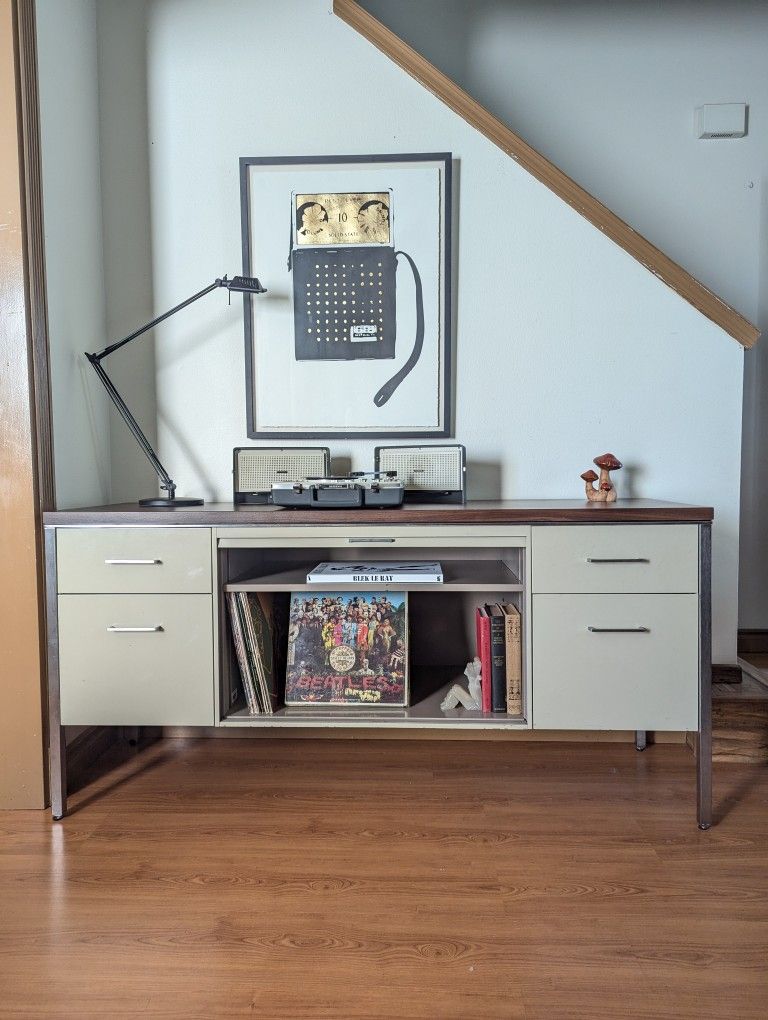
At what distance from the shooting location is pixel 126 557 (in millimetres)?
1829

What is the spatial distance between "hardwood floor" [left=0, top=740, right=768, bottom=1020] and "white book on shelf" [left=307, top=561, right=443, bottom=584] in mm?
552

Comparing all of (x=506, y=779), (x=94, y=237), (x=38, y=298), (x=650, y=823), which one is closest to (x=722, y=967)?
(x=650, y=823)

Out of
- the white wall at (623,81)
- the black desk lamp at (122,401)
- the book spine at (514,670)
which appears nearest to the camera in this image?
the book spine at (514,670)

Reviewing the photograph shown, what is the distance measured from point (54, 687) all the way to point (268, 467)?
82 centimetres

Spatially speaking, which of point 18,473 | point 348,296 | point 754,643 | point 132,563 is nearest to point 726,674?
point 754,643

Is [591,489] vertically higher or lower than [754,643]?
higher

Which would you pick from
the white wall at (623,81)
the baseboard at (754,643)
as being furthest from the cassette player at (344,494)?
the baseboard at (754,643)

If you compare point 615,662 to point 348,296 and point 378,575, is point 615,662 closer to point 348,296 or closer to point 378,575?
point 378,575

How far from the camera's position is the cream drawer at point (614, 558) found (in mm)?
1767

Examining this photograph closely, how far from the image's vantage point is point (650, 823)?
1.76 m

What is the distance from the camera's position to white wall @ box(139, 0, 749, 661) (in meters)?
2.21

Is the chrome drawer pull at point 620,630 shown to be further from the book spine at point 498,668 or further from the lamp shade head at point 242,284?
the lamp shade head at point 242,284

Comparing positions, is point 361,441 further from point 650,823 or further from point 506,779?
point 650,823

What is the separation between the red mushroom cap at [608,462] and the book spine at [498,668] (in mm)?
534
